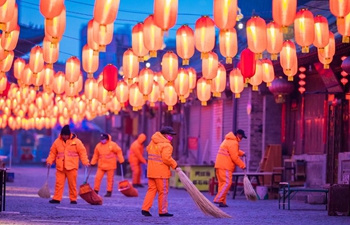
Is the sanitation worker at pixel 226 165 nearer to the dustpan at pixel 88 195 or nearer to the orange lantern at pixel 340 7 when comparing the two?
the dustpan at pixel 88 195

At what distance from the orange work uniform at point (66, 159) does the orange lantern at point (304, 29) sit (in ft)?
20.8

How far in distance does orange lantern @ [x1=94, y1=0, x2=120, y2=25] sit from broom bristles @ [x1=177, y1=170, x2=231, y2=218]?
3379 millimetres

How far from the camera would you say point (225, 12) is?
17062mm

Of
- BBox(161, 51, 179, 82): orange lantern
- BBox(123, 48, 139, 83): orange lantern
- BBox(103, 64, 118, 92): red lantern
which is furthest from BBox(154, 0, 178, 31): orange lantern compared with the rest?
BBox(103, 64, 118, 92): red lantern

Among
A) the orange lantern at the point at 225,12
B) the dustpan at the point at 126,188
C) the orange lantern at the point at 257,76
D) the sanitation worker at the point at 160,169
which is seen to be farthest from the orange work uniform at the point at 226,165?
the orange lantern at the point at 225,12

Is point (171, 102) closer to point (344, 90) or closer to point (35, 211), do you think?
point (344, 90)

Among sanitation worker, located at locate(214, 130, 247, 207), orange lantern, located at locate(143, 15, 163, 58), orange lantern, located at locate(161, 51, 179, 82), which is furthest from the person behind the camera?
orange lantern, located at locate(161, 51, 179, 82)

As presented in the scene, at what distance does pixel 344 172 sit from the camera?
2231cm

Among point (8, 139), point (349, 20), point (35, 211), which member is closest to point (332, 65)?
point (349, 20)

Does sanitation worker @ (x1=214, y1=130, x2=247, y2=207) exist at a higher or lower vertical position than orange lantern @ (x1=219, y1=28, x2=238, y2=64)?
lower

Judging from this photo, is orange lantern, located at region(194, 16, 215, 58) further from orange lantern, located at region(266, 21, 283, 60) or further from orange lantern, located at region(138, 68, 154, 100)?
orange lantern, located at region(138, 68, 154, 100)

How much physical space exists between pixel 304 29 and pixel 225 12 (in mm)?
2290

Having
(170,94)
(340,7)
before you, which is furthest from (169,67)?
(340,7)

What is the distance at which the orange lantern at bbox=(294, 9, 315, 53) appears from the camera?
18.5m
